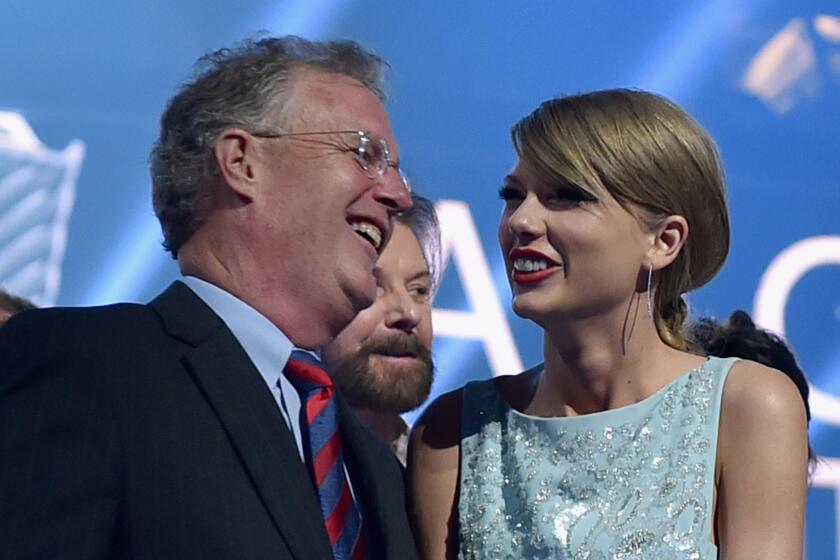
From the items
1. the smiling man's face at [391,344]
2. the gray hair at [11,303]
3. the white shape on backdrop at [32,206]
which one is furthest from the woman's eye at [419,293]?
the white shape on backdrop at [32,206]

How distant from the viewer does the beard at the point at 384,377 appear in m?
2.16

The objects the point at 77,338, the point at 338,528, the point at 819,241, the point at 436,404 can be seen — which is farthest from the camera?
the point at 819,241

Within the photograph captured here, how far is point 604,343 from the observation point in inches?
69.0

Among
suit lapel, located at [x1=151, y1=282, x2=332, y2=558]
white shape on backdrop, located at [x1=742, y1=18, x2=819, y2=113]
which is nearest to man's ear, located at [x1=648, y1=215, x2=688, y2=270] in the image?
suit lapel, located at [x1=151, y1=282, x2=332, y2=558]

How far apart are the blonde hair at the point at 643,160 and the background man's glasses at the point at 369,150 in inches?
7.2

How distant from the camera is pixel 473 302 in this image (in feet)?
9.66

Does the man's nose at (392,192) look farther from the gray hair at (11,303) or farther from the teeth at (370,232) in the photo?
the gray hair at (11,303)

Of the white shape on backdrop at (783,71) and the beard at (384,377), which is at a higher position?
the white shape on backdrop at (783,71)

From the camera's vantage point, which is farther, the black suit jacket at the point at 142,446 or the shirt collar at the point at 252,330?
the shirt collar at the point at 252,330

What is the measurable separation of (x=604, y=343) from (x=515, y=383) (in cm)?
19

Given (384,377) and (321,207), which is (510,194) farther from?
(384,377)

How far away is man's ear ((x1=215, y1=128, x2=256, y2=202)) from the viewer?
1652mm

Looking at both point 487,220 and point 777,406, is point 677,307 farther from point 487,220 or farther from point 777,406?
point 487,220

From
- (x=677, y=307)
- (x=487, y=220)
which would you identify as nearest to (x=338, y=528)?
(x=677, y=307)
